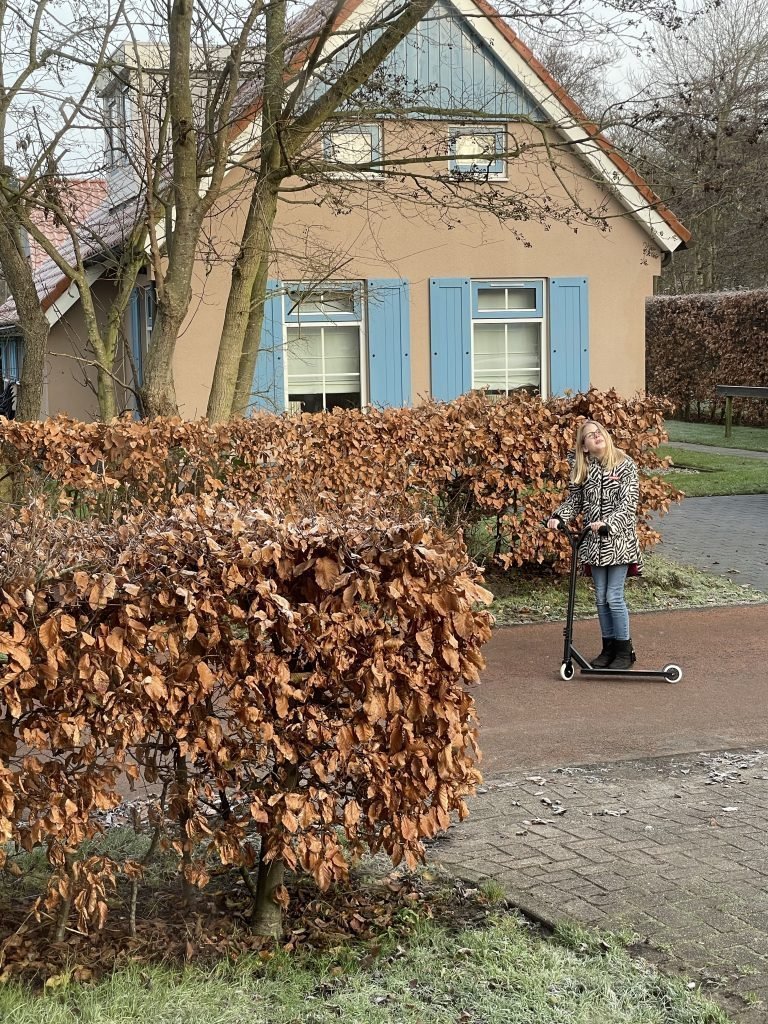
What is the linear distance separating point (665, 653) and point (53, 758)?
584 centimetres

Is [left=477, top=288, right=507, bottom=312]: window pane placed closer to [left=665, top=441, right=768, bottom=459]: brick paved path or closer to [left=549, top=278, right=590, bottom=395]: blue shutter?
[left=549, top=278, right=590, bottom=395]: blue shutter

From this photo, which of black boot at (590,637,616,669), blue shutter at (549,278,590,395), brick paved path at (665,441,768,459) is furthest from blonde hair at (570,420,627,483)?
brick paved path at (665,441,768,459)

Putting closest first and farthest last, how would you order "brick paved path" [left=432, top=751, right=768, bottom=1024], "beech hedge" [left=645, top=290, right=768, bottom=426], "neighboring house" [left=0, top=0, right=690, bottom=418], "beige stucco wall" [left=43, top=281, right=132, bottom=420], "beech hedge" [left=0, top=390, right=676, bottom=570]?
"brick paved path" [left=432, top=751, right=768, bottom=1024], "beech hedge" [left=0, top=390, right=676, bottom=570], "neighboring house" [left=0, top=0, right=690, bottom=418], "beige stucco wall" [left=43, top=281, right=132, bottom=420], "beech hedge" [left=645, top=290, right=768, bottom=426]

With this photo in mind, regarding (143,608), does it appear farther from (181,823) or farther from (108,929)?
(108,929)

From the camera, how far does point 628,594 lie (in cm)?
1078

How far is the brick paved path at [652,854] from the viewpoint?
13.7ft

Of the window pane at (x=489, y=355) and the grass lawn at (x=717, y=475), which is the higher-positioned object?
the window pane at (x=489, y=355)

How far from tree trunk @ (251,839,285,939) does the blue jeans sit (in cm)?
446

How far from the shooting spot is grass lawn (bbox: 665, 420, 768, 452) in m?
24.3

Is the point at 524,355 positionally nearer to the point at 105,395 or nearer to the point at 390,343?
the point at 390,343

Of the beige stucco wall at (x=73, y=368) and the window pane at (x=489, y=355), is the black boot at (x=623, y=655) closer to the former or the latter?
the window pane at (x=489, y=355)

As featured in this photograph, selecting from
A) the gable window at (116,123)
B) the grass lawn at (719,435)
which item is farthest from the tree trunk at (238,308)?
the grass lawn at (719,435)

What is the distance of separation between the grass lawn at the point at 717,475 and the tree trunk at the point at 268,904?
1312 cm

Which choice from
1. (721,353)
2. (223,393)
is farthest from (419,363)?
(721,353)
